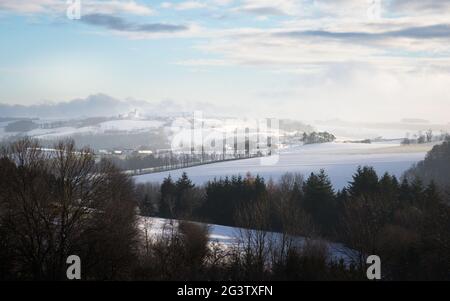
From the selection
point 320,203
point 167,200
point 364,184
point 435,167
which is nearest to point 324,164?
point 435,167

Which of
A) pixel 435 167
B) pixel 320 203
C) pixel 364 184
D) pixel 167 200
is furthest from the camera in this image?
pixel 435 167

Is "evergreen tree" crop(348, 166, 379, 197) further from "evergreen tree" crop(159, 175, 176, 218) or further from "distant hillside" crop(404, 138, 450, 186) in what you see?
"distant hillside" crop(404, 138, 450, 186)

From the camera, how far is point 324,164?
111 meters

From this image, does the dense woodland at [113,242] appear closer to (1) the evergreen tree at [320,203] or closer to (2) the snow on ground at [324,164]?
(1) the evergreen tree at [320,203]

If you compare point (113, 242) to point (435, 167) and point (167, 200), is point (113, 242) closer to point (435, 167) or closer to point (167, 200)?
point (167, 200)

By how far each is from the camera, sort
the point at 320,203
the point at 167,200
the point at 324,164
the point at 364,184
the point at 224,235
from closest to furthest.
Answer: the point at 224,235, the point at 364,184, the point at 320,203, the point at 167,200, the point at 324,164

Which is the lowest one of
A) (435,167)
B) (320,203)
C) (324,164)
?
(324,164)

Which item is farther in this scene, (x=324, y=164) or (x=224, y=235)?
(x=324, y=164)

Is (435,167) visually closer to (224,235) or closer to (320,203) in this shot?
(320,203)

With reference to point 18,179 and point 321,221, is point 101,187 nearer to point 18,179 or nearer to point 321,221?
point 18,179

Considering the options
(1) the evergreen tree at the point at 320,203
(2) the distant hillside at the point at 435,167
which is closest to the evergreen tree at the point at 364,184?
(1) the evergreen tree at the point at 320,203

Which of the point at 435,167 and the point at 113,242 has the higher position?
the point at 113,242

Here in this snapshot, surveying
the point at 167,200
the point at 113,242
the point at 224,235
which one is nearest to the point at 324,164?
the point at 167,200
